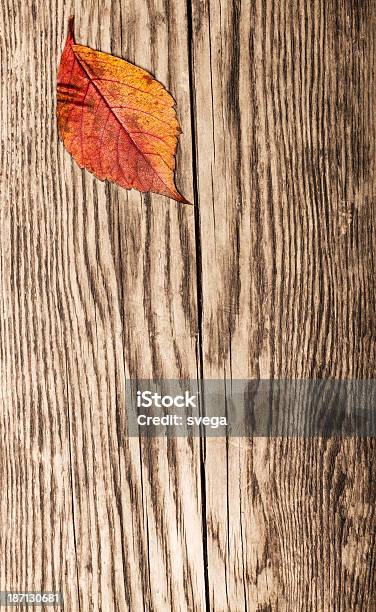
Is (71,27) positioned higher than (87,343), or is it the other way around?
(71,27)

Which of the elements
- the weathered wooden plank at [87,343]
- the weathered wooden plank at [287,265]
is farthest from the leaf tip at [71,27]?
the weathered wooden plank at [287,265]

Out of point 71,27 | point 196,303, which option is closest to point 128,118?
point 71,27

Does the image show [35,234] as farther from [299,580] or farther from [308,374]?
[299,580]

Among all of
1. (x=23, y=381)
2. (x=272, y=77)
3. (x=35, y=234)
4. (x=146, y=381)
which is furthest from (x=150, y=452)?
(x=272, y=77)

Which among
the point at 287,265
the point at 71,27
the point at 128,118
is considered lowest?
the point at 287,265

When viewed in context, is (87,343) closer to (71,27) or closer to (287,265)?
(287,265)

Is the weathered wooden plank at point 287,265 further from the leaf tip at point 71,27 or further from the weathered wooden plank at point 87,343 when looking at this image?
the leaf tip at point 71,27
